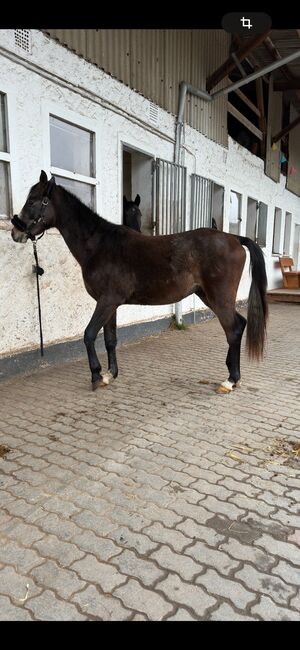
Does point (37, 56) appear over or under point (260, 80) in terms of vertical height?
under

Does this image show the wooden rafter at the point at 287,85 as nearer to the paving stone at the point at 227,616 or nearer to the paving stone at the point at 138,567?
the paving stone at the point at 138,567

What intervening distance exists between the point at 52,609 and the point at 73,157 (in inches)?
184

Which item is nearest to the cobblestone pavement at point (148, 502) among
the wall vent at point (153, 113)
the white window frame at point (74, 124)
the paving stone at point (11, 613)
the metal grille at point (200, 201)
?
the paving stone at point (11, 613)

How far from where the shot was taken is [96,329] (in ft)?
12.6

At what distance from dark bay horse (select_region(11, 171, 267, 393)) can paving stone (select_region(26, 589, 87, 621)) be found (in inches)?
98.2

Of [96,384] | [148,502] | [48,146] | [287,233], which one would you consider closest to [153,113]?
[48,146]

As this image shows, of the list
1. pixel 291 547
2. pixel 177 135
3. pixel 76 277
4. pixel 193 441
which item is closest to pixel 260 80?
pixel 177 135

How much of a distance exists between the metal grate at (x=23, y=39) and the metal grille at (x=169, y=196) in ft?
9.08

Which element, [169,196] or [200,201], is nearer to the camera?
[169,196]

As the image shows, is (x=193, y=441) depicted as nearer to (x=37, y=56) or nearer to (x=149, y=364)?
(x=149, y=364)

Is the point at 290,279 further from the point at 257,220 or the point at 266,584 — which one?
the point at 266,584

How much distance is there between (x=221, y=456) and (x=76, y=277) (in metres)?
3.10

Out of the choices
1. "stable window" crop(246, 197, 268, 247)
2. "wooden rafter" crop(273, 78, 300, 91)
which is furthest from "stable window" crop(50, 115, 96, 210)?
"wooden rafter" crop(273, 78, 300, 91)

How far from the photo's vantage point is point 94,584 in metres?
1.56
